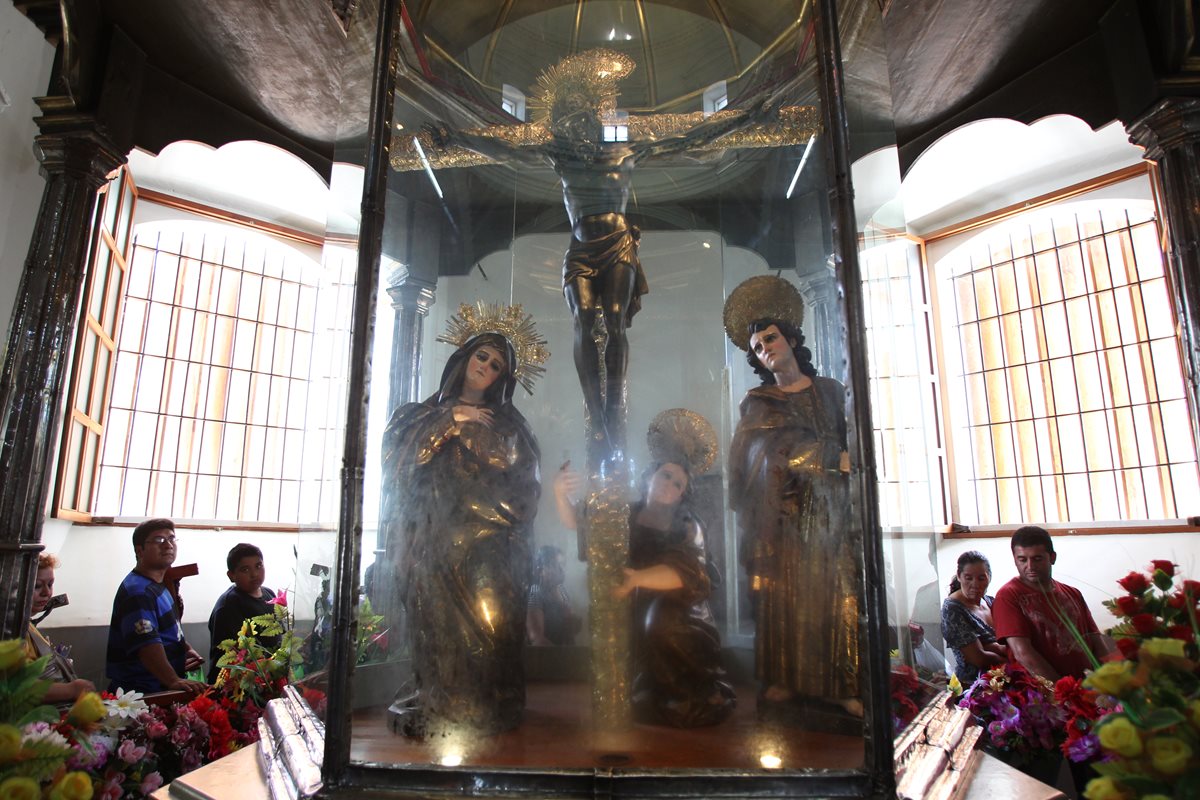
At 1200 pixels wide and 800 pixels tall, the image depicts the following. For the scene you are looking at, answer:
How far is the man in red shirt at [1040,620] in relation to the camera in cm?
324

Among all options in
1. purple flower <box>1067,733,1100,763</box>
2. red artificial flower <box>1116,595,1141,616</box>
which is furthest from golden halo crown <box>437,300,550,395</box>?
purple flower <box>1067,733,1100,763</box>

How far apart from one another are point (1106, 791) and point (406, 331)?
186cm

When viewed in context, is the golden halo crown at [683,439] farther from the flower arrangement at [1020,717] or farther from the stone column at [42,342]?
the stone column at [42,342]

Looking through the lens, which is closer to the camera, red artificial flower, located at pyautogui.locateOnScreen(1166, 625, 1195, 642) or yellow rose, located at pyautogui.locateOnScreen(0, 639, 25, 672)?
yellow rose, located at pyautogui.locateOnScreen(0, 639, 25, 672)

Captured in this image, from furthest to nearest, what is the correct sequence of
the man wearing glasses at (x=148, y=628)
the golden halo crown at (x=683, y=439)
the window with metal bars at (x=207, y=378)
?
the window with metal bars at (x=207, y=378), the man wearing glasses at (x=148, y=628), the golden halo crown at (x=683, y=439)

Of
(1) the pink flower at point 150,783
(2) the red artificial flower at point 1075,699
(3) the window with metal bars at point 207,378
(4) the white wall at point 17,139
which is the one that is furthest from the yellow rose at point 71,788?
(3) the window with metal bars at point 207,378

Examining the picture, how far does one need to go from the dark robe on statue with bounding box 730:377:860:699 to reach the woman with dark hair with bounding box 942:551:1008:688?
5.63 feet

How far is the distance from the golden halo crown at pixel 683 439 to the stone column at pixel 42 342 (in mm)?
2226

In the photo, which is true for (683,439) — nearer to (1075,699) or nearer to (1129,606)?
(1129,606)

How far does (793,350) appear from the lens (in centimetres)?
228

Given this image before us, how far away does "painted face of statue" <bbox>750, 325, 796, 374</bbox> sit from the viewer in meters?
2.27

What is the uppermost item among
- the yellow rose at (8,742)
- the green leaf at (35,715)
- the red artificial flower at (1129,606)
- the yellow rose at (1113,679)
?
the red artificial flower at (1129,606)

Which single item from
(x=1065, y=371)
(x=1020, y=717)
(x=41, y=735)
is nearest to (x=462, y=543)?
(x=41, y=735)

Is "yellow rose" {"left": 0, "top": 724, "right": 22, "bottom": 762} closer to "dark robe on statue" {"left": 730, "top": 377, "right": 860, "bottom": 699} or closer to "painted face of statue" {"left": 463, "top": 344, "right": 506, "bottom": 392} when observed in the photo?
"painted face of statue" {"left": 463, "top": 344, "right": 506, "bottom": 392}
